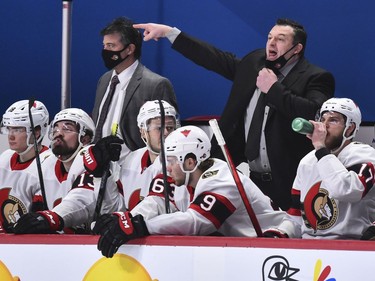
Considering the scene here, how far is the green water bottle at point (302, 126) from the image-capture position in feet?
15.6

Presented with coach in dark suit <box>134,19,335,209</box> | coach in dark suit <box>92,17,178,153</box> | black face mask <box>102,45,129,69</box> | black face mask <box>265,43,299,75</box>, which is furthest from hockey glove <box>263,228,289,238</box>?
black face mask <box>102,45,129,69</box>

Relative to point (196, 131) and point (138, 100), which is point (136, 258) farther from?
point (138, 100)

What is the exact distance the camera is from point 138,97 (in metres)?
6.06

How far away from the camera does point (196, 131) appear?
5.01 meters

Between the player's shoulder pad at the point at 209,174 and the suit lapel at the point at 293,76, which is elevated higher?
the suit lapel at the point at 293,76

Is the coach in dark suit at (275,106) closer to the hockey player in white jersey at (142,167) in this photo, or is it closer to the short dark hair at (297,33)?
the short dark hair at (297,33)

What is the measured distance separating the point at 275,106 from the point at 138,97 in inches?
32.7

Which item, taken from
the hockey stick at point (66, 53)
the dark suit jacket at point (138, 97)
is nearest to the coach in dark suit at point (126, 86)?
the dark suit jacket at point (138, 97)

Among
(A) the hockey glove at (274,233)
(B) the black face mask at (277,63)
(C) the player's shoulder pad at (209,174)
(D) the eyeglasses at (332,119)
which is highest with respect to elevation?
(B) the black face mask at (277,63)

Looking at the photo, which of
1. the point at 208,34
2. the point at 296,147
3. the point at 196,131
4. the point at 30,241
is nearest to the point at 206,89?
the point at 208,34

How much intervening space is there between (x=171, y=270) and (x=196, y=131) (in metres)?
0.78

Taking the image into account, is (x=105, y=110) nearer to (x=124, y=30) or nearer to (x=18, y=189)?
(x=124, y=30)

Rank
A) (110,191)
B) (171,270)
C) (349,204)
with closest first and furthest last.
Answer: (171,270) → (349,204) → (110,191)

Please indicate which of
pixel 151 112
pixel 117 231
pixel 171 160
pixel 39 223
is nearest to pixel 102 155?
pixel 151 112
